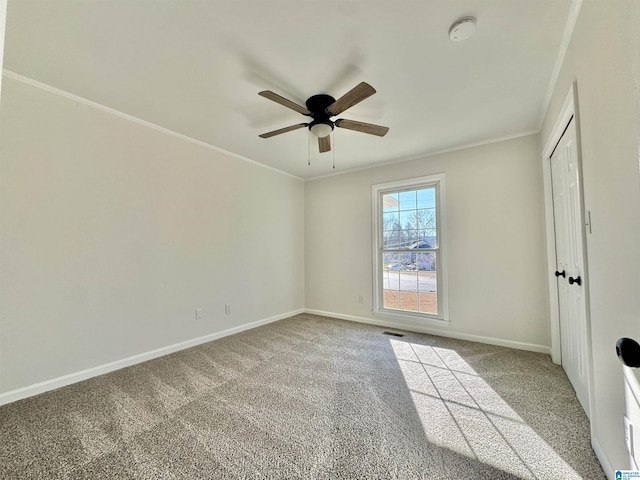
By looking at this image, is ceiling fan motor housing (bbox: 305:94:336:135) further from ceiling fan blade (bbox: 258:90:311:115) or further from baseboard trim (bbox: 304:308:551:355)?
baseboard trim (bbox: 304:308:551:355)

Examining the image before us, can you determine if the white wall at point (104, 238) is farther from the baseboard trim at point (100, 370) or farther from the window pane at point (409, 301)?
the window pane at point (409, 301)

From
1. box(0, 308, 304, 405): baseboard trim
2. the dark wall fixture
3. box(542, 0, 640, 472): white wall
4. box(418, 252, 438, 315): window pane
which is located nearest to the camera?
the dark wall fixture

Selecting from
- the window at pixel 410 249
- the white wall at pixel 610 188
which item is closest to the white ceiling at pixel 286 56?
the white wall at pixel 610 188

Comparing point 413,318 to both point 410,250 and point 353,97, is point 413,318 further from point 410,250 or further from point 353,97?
point 353,97

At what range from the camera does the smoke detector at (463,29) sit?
1732mm

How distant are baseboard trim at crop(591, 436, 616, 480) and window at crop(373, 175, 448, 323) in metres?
2.11

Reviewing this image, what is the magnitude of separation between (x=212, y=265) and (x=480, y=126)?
139 inches

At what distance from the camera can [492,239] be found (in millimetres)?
3447

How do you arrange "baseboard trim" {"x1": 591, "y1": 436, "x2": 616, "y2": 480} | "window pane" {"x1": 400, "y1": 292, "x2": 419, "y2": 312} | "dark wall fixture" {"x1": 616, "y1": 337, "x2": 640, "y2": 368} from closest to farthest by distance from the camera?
"dark wall fixture" {"x1": 616, "y1": 337, "x2": 640, "y2": 368}
"baseboard trim" {"x1": 591, "y1": 436, "x2": 616, "y2": 480}
"window pane" {"x1": 400, "y1": 292, "x2": 419, "y2": 312}

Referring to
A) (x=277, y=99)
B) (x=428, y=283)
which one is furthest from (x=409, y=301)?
(x=277, y=99)

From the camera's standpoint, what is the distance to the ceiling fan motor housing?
245cm

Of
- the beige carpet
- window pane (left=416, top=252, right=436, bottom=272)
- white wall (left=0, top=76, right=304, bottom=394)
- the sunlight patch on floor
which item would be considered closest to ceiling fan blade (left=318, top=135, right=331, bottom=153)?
white wall (left=0, top=76, right=304, bottom=394)

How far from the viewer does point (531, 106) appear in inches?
107

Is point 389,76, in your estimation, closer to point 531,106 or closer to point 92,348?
point 531,106
